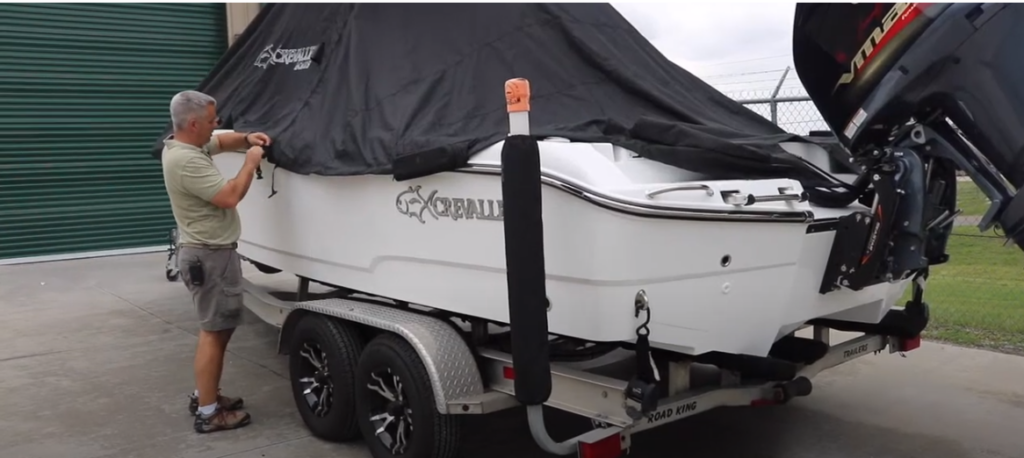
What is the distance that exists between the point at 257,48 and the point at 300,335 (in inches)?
88.1

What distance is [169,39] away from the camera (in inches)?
496

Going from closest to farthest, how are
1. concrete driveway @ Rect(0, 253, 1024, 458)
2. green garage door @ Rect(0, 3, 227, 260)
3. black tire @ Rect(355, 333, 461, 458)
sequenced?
black tire @ Rect(355, 333, 461, 458)
concrete driveway @ Rect(0, 253, 1024, 458)
green garage door @ Rect(0, 3, 227, 260)

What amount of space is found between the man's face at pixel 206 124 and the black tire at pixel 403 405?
5.09 feet

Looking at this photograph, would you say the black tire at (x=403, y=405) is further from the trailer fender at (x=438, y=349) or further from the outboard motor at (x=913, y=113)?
the outboard motor at (x=913, y=113)

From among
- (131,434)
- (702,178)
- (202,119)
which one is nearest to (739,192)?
(702,178)

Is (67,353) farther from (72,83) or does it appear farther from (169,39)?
(169,39)

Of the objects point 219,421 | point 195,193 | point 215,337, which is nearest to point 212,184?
point 195,193

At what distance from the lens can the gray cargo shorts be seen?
4770mm

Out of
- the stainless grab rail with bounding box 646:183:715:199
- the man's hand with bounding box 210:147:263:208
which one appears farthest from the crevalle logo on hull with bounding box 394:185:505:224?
the man's hand with bounding box 210:147:263:208

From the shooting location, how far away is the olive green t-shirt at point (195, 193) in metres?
4.67

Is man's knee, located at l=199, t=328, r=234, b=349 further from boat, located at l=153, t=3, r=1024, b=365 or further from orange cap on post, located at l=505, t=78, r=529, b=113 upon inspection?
orange cap on post, located at l=505, t=78, r=529, b=113

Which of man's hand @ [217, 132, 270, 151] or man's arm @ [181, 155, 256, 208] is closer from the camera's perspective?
man's arm @ [181, 155, 256, 208]

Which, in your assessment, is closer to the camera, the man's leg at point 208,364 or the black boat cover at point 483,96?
the black boat cover at point 483,96

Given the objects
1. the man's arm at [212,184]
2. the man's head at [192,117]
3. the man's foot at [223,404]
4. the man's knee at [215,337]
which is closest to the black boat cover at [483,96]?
the man's arm at [212,184]
